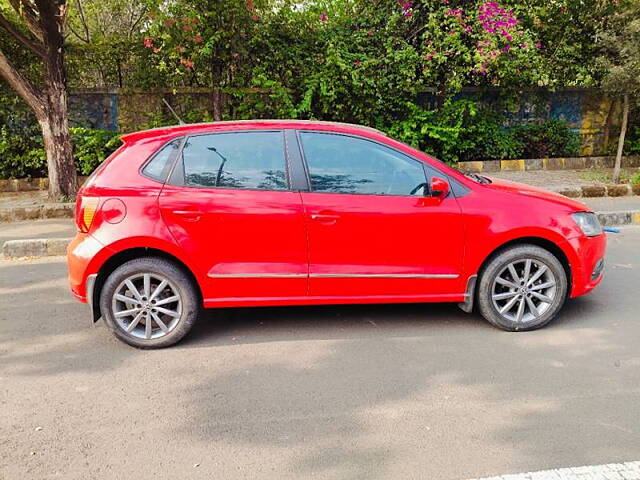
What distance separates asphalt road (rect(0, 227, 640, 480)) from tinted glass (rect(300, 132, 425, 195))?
1170 millimetres

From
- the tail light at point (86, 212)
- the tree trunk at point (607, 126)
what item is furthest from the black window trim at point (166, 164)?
the tree trunk at point (607, 126)

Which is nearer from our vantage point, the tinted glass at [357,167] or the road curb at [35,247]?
the tinted glass at [357,167]

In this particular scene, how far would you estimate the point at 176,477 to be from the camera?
2.70 metres

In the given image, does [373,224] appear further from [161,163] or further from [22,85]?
[22,85]

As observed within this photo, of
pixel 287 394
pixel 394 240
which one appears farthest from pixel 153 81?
pixel 287 394

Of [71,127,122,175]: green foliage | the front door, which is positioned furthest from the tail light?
[71,127,122,175]: green foliage

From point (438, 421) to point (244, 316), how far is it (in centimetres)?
225

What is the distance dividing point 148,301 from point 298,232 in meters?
1.26

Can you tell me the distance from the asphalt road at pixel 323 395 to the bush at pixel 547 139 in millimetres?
8255

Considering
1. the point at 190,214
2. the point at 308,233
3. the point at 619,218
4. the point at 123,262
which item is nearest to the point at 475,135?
the point at 619,218

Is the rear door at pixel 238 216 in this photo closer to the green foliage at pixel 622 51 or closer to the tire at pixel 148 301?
the tire at pixel 148 301

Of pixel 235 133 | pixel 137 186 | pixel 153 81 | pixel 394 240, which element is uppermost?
pixel 153 81

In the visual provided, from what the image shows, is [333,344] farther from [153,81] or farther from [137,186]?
[153,81]

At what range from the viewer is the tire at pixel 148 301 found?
4.18m
